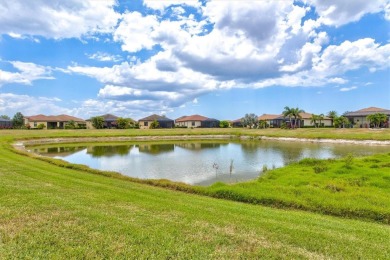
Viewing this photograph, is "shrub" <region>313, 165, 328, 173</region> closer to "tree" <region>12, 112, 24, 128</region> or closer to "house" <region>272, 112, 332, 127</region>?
"house" <region>272, 112, 332, 127</region>

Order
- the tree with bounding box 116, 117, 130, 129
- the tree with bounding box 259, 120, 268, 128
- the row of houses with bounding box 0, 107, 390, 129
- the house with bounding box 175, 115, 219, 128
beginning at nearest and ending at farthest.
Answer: the row of houses with bounding box 0, 107, 390, 129 < the tree with bounding box 116, 117, 130, 129 < the tree with bounding box 259, 120, 268, 128 < the house with bounding box 175, 115, 219, 128

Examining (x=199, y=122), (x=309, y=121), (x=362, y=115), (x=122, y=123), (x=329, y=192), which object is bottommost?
(x=329, y=192)

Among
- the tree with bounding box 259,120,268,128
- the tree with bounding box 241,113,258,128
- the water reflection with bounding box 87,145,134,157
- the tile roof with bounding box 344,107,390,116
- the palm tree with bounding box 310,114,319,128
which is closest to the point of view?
the water reflection with bounding box 87,145,134,157

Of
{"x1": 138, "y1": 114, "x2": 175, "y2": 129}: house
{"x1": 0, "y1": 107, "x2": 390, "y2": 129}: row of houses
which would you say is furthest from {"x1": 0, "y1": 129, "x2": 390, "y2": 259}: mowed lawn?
{"x1": 138, "y1": 114, "x2": 175, "y2": 129}: house

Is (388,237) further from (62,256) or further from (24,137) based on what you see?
(24,137)

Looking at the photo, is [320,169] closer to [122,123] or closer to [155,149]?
[155,149]

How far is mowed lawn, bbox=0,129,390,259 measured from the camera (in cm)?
621

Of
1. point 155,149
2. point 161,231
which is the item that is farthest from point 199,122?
point 161,231

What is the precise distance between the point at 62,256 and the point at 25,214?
3077 millimetres

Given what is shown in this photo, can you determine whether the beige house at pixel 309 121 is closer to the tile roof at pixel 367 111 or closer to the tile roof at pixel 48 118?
the tile roof at pixel 367 111

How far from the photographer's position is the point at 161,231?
7.30 m

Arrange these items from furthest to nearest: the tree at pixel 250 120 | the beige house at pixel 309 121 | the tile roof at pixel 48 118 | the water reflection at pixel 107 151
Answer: the tree at pixel 250 120
the beige house at pixel 309 121
the tile roof at pixel 48 118
the water reflection at pixel 107 151

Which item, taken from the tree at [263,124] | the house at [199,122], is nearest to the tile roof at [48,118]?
the house at [199,122]

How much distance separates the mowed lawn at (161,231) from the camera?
6.21 meters
